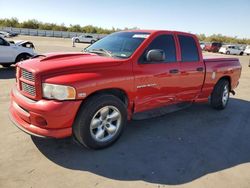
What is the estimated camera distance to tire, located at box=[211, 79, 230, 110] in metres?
6.68

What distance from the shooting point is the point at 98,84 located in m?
3.86

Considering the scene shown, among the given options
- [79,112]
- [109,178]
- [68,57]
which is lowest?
[109,178]

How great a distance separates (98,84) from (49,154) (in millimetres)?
1291

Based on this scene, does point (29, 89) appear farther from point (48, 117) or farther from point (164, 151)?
point (164, 151)

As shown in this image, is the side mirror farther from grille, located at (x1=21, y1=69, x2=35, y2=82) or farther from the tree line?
the tree line

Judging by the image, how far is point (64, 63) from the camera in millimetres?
3904

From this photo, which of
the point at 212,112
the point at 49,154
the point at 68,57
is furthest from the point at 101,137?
the point at 212,112

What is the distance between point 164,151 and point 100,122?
3.80 ft

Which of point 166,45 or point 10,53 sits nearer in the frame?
point 166,45

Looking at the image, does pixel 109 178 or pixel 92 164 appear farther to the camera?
pixel 92 164

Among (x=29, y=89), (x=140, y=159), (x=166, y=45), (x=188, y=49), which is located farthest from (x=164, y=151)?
(x=188, y=49)

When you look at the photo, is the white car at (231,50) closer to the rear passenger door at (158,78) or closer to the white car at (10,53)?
the white car at (10,53)

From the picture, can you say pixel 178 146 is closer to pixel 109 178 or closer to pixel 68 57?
pixel 109 178

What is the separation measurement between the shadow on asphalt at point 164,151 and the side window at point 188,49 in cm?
140
